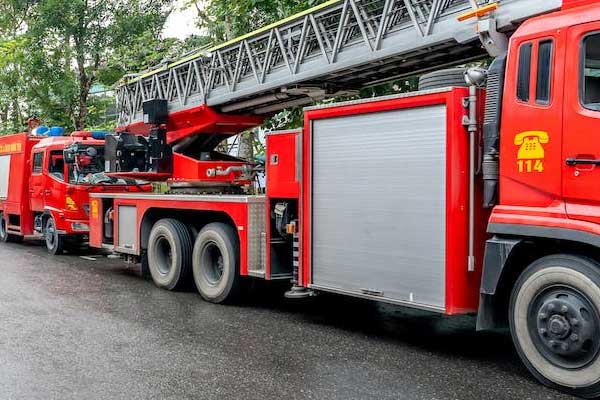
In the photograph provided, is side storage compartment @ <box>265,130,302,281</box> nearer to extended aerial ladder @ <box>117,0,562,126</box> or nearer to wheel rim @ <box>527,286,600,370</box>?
extended aerial ladder @ <box>117,0,562,126</box>

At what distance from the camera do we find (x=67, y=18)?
1969cm

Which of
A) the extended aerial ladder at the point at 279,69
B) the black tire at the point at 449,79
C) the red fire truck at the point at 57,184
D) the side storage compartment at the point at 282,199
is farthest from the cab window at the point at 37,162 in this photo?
the black tire at the point at 449,79

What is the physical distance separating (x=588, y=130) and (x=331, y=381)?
265 centimetres

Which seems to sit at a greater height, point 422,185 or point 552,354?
point 422,185

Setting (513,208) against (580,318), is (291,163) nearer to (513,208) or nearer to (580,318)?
(513,208)

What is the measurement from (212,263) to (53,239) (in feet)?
22.3

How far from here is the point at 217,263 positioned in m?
9.16

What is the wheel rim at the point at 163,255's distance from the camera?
1006cm

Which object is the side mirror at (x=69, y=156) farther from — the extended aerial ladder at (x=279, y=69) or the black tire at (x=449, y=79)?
the black tire at (x=449, y=79)

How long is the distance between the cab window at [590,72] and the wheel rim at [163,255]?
6.52 meters

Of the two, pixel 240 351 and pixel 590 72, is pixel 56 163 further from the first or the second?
pixel 590 72

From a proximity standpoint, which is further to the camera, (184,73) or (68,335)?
(184,73)

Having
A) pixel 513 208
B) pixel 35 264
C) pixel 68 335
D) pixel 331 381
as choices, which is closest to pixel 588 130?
pixel 513 208

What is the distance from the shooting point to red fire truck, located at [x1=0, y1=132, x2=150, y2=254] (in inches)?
562
